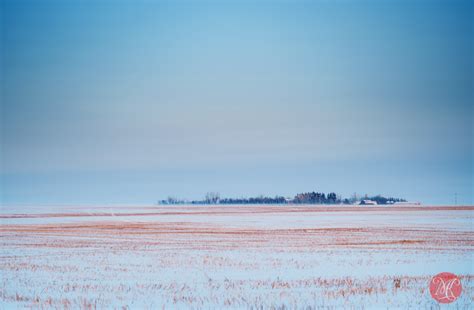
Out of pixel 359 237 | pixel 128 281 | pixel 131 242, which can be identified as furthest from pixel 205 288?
pixel 359 237

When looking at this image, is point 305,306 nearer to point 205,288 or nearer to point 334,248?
point 205,288

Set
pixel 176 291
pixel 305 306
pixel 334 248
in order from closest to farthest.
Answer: pixel 305 306
pixel 176 291
pixel 334 248

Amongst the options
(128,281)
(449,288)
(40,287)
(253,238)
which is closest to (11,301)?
(40,287)

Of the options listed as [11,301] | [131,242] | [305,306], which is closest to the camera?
[305,306]

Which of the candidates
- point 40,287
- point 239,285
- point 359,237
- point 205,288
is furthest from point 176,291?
point 359,237

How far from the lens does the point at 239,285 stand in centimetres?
1988

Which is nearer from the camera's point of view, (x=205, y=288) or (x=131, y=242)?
(x=205, y=288)

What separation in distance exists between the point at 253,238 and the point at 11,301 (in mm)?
24706

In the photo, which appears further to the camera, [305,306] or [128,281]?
[128,281]

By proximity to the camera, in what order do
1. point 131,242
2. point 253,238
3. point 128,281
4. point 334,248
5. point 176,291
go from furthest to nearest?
point 253,238, point 131,242, point 334,248, point 128,281, point 176,291

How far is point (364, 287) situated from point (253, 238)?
21.7 meters

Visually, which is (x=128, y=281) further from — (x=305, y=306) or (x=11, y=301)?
(x=305, y=306)

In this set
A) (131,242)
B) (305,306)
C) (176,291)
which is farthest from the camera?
(131,242)

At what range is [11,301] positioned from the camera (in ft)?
56.7
